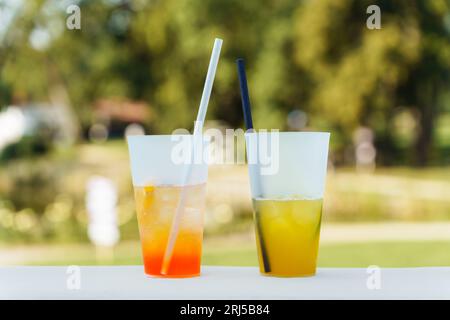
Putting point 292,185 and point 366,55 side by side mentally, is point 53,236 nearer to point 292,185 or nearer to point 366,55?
point 366,55

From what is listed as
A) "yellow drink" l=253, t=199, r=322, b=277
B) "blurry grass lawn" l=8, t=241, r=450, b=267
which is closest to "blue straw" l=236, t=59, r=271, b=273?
"yellow drink" l=253, t=199, r=322, b=277

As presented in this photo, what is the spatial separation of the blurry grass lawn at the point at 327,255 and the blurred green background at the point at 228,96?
1.63 ft

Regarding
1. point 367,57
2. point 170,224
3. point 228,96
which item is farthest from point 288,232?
point 228,96

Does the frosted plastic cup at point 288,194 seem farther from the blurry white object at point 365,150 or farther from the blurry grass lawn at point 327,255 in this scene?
the blurry white object at point 365,150

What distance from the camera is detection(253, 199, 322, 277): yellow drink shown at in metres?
1.32

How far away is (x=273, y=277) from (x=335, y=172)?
12.3 metres

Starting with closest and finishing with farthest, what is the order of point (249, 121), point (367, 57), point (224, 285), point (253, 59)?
point (224, 285) < point (249, 121) < point (367, 57) < point (253, 59)

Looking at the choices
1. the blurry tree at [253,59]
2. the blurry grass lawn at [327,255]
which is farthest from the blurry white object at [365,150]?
the blurry grass lawn at [327,255]

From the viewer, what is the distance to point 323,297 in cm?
119

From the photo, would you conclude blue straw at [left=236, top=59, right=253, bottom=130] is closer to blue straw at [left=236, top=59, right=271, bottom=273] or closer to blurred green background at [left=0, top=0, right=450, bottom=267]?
blue straw at [left=236, top=59, right=271, bottom=273]

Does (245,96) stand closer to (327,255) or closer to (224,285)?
(224,285)

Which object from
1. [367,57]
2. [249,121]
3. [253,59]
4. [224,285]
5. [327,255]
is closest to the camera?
[224,285]

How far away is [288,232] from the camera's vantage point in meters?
1.32

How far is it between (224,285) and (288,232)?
149mm
